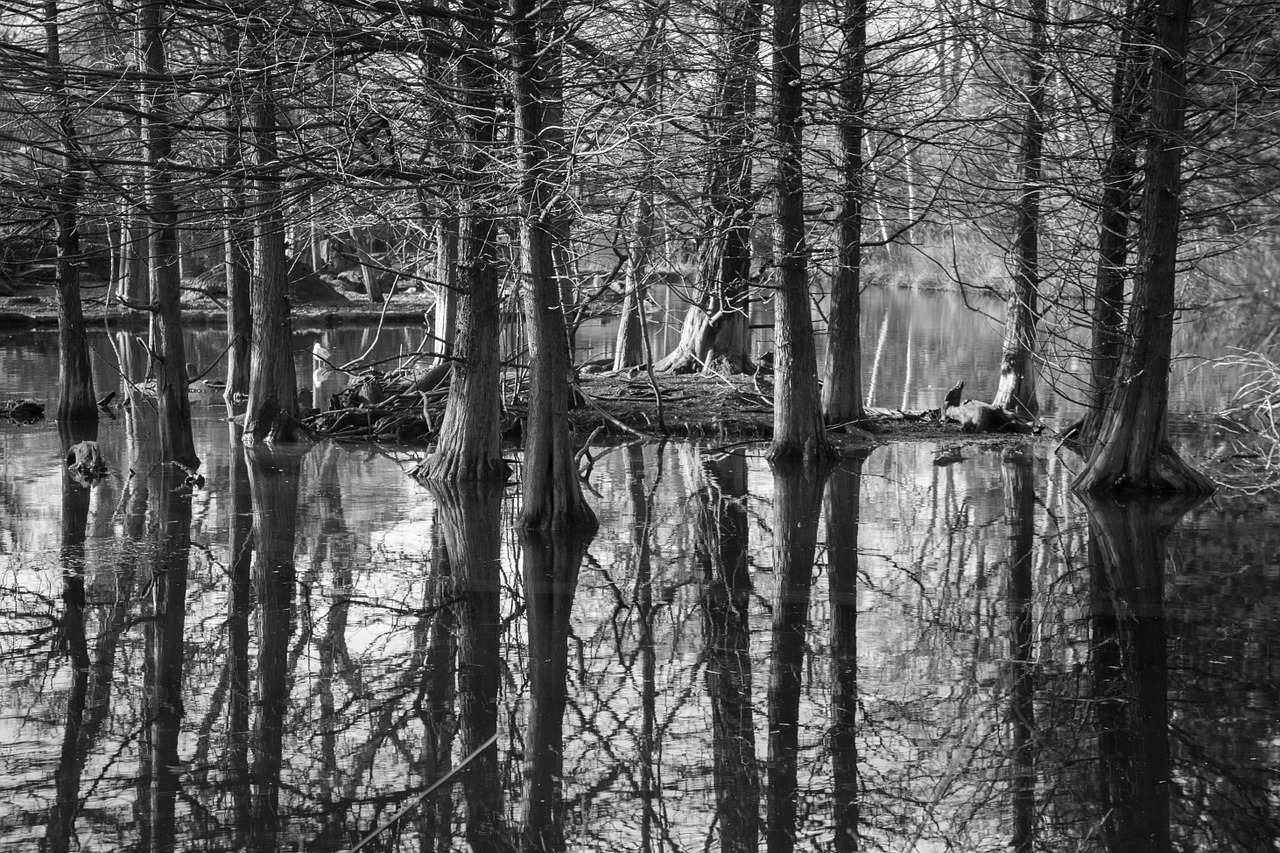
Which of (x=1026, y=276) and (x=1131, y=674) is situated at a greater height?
(x=1026, y=276)

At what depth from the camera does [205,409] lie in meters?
23.7

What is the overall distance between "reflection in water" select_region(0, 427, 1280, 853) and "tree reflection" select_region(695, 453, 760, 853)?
1.2 inches

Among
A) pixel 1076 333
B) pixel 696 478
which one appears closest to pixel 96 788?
pixel 696 478

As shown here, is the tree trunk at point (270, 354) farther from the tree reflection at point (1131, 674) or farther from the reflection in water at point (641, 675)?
the tree reflection at point (1131, 674)

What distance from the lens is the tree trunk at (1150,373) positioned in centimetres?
1488

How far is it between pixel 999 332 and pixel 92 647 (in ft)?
118

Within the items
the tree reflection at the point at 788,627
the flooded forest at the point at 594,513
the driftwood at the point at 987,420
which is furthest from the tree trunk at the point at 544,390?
the driftwood at the point at 987,420

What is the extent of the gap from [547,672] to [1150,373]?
32.2 feet

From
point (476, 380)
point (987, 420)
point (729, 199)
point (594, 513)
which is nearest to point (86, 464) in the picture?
point (476, 380)

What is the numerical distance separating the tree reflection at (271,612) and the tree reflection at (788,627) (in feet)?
8.03

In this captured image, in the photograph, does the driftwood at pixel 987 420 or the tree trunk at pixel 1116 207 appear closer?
the tree trunk at pixel 1116 207

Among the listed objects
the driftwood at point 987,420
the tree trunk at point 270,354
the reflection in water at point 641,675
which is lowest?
the reflection in water at point 641,675

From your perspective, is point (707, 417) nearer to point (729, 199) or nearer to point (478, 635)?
point (729, 199)

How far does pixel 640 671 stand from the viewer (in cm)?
837
